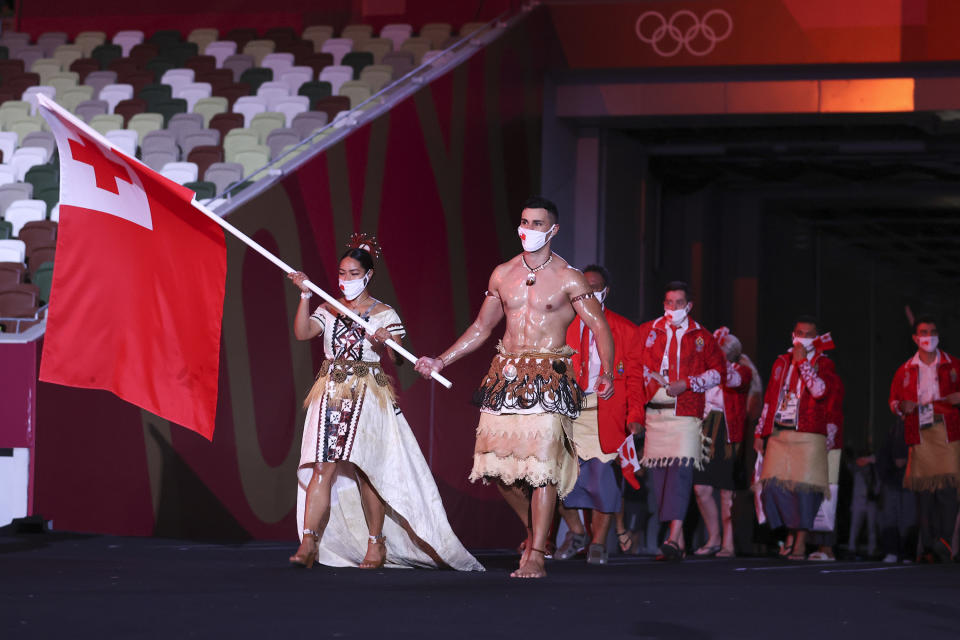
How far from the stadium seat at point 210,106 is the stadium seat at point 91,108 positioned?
32.9 inches

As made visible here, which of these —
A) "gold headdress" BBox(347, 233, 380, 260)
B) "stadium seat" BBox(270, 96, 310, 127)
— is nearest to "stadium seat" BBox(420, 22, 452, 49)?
"stadium seat" BBox(270, 96, 310, 127)

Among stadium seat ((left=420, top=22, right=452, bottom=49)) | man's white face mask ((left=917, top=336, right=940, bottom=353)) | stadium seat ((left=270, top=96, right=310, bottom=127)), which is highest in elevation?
stadium seat ((left=420, top=22, right=452, bottom=49))

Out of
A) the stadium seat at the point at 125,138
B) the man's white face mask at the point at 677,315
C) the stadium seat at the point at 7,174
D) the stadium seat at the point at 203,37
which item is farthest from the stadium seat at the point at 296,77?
the man's white face mask at the point at 677,315

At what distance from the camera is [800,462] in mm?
9477

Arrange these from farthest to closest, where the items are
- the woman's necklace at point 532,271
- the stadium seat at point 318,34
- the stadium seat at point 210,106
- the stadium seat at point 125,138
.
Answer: the stadium seat at point 318,34, the stadium seat at point 210,106, the stadium seat at point 125,138, the woman's necklace at point 532,271

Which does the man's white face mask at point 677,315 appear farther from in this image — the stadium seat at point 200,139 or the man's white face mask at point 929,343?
the stadium seat at point 200,139

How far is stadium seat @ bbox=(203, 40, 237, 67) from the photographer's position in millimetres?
13672

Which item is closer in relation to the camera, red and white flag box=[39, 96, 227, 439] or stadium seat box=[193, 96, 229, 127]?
red and white flag box=[39, 96, 227, 439]

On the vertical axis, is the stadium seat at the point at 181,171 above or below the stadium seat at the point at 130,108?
below

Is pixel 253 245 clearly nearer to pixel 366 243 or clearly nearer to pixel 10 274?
pixel 366 243

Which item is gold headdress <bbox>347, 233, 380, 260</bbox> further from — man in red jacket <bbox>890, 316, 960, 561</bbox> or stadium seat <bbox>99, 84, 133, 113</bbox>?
stadium seat <bbox>99, 84, 133, 113</bbox>

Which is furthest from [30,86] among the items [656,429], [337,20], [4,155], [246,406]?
[656,429]

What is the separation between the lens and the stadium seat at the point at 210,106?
1202 cm

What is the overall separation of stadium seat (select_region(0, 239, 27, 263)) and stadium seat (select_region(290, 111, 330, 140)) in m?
2.48
